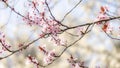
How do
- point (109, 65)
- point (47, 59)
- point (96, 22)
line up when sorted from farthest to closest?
point (109, 65) → point (47, 59) → point (96, 22)

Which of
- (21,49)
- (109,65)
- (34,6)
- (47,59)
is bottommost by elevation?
(109,65)

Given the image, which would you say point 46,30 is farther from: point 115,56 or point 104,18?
point 115,56

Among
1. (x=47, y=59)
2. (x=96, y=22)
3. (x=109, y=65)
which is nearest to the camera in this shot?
(x=96, y=22)

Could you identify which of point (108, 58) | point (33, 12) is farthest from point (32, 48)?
point (33, 12)

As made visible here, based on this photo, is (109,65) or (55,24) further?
(109,65)

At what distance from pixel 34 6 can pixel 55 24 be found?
348mm

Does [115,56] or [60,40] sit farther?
[115,56]

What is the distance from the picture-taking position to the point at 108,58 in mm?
13148

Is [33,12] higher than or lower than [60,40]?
higher

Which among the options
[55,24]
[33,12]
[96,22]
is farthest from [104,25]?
[33,12]

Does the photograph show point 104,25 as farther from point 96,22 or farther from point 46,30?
point 46,30

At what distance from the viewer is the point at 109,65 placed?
1291 cm

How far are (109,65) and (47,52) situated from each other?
8.05m

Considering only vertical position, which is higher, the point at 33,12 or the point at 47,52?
the point at 33,12
